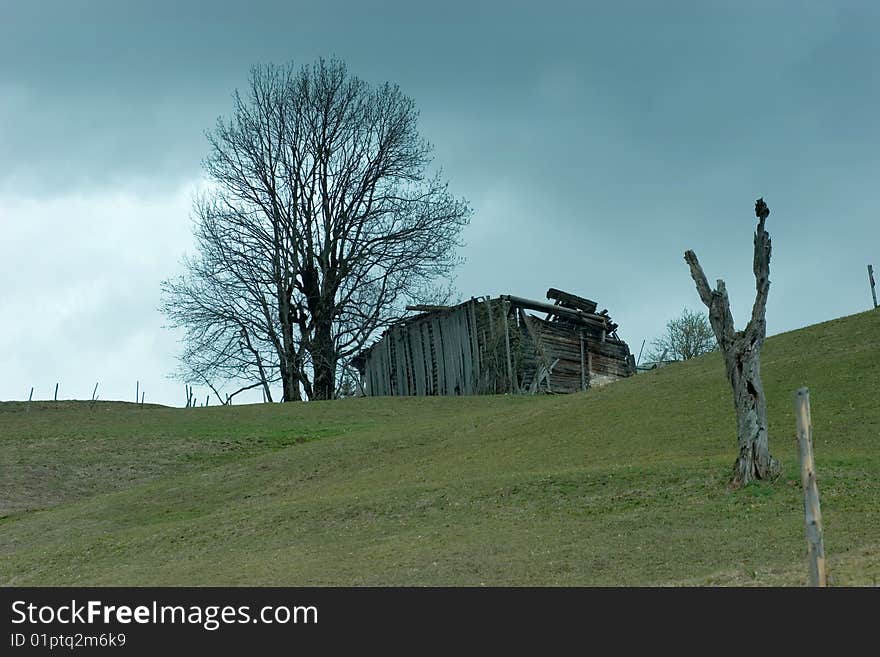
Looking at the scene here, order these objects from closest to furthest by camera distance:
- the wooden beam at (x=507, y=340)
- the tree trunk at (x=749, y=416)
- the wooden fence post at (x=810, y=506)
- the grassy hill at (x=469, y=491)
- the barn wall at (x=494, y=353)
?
the wooden fence post at (x=810, y=506), the grassy hill at (x=469, y=491), the tree trunk at (x=749, y=416), the wooden beam at (x=507, y=340), the barn wall at (x=494, y=353)

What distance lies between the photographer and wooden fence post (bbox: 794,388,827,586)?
11867 mm

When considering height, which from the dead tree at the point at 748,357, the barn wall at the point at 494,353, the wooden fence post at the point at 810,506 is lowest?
the wooden fence post at the point at 810,506

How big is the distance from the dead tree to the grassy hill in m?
0.58

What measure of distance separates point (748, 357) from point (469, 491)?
5930 mm

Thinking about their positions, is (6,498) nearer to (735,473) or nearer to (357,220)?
(735,473)

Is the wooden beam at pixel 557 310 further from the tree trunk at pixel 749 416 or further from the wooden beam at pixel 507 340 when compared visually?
the tree trunk at pixel 749 416

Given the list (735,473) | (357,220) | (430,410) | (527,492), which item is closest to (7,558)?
(527,492)

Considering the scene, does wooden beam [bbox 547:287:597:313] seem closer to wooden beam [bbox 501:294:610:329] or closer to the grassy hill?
wooden beam [bbox 501:294:610:329]

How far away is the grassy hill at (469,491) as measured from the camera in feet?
53.3

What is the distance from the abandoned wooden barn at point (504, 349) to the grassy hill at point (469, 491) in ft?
24.1

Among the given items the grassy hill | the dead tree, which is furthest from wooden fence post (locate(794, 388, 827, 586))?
the dead tree

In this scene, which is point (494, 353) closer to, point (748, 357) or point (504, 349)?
point (504, 349)

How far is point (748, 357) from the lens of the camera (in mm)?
20922

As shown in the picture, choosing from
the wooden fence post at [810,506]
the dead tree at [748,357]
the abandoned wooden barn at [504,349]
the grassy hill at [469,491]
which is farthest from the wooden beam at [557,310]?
the wooden fence post at [810,506]
